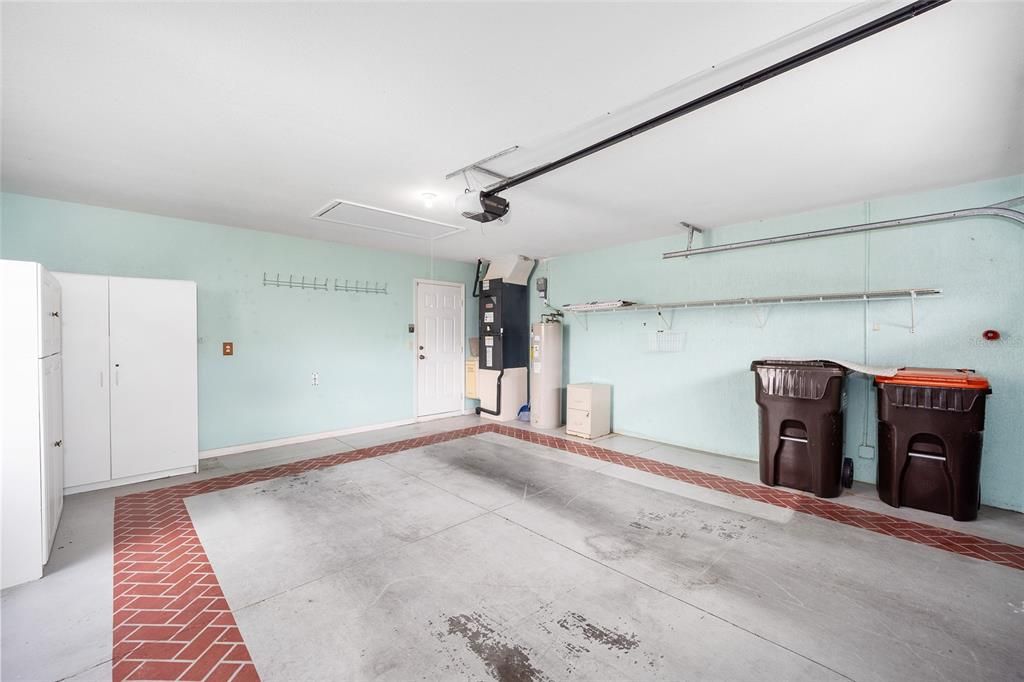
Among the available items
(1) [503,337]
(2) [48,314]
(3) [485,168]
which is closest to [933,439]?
(3) [485,168]

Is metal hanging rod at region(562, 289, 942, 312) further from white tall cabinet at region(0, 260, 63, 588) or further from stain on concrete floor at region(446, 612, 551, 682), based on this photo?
white tall cabinet at region(0, 260, 63, 588)

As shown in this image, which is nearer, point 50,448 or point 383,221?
point 50,448

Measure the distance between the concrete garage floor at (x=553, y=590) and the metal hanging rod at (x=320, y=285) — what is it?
8.67 ft

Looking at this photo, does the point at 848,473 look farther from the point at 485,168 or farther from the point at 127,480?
the point at 127,480

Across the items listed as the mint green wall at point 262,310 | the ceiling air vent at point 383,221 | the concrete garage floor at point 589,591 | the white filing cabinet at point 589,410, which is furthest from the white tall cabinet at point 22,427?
the white filing cabinet at point 589,410

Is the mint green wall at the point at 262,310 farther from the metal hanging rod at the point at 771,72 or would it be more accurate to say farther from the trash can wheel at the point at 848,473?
the trash can wheel at the point at 848,473

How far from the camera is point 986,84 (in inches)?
83.2

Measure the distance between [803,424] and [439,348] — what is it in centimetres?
516

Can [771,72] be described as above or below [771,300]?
above

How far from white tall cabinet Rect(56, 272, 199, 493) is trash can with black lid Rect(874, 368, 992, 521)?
6415mm

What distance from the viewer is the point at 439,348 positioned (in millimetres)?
7105

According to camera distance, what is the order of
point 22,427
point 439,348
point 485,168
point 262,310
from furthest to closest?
point 439,348, point 262,310, point 485,168, point 22,427

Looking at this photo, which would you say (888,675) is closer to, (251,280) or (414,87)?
(414,87)

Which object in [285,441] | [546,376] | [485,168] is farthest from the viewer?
[546,376]
